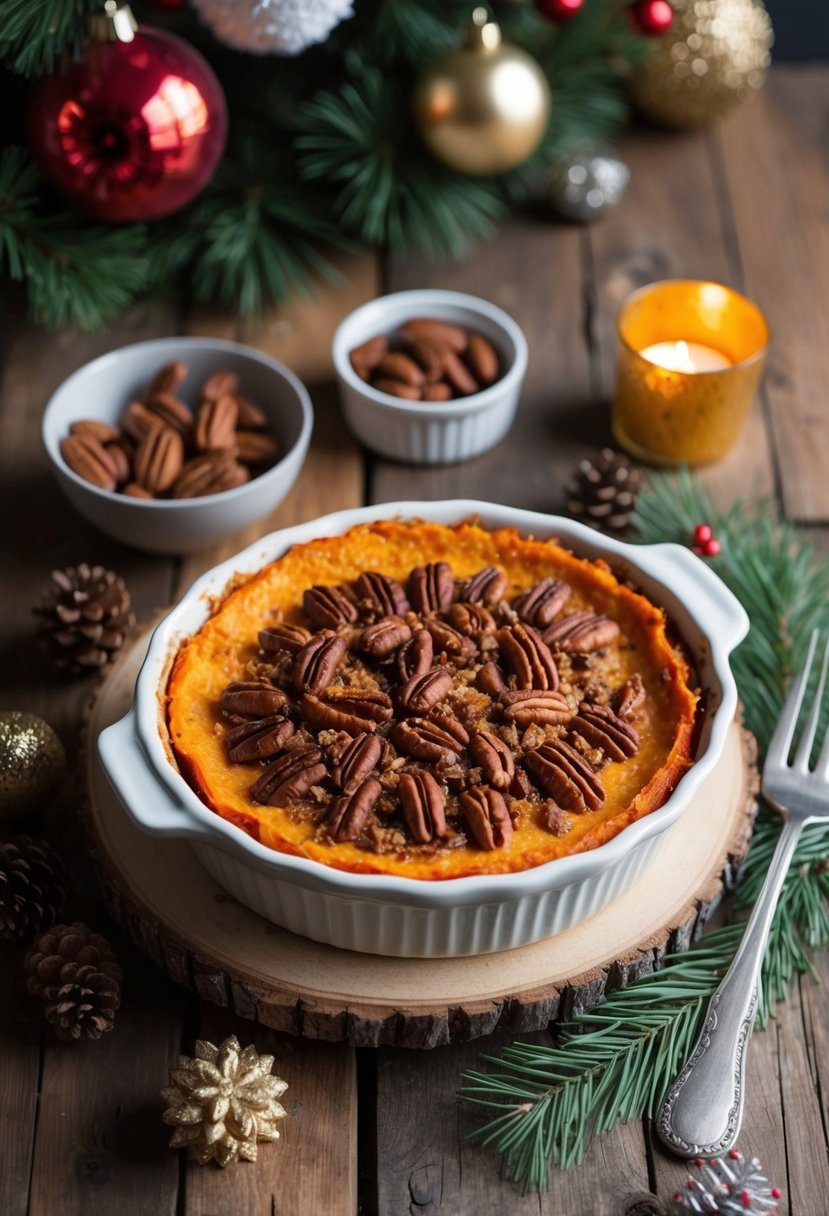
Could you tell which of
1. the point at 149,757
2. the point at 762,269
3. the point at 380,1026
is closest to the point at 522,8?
the point at 762,269

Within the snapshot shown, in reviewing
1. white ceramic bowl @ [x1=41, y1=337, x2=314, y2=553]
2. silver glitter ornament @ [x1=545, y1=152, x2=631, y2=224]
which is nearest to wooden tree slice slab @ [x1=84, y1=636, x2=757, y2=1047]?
white ceramic bowl @ [x1=41, y1=337, x2=314, y2=553]

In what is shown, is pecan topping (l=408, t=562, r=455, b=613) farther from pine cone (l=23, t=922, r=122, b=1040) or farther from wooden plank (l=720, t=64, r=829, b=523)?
wooden plank (l=720, t=64, r=829, b=523)

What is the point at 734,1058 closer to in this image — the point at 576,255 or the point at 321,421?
the point at 321,421

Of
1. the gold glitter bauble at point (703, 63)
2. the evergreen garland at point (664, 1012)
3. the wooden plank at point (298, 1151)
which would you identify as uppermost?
the gold glitter bauble at point (703, 63)

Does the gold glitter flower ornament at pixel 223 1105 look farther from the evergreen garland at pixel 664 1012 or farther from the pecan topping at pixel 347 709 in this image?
the pecan topping at pixel 347 709

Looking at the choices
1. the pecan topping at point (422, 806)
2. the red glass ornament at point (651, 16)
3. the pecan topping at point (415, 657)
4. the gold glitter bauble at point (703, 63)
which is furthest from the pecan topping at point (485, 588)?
the gold glitter bauble at point (703, 63)
